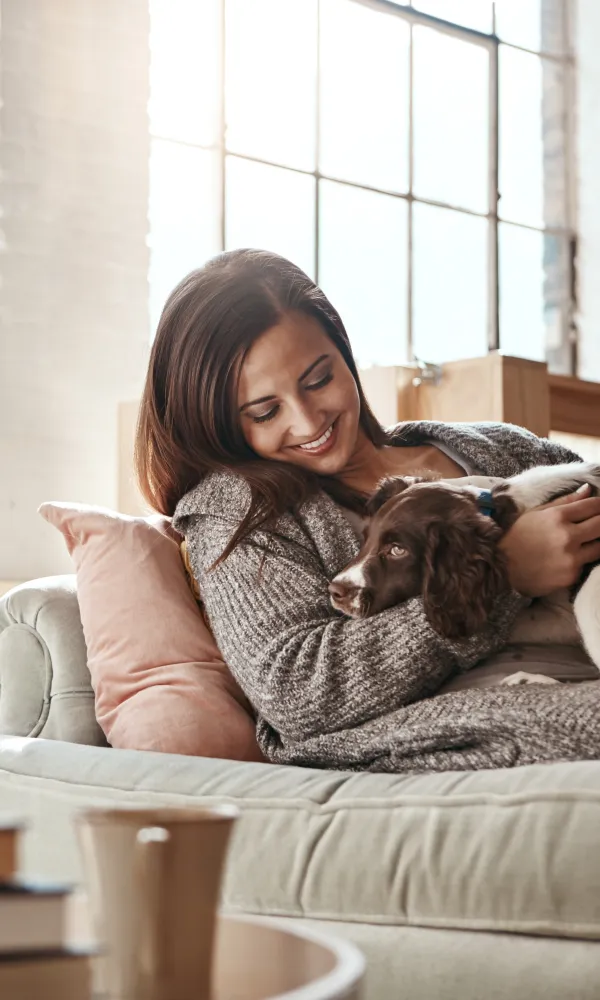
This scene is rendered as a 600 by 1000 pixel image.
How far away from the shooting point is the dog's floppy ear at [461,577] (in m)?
1.48

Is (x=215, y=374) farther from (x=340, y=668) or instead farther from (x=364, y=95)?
(x=364, y=95)

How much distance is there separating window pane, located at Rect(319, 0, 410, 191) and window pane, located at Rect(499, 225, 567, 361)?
2.16ft

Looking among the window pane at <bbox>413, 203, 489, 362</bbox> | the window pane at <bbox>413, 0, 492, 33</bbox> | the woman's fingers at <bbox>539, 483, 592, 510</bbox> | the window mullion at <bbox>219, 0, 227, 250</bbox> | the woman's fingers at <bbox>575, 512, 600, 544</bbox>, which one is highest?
the window pane at <bbox>413, 0, 492, 33</bbox>

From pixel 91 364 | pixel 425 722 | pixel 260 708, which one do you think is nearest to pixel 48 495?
pixel 91 364

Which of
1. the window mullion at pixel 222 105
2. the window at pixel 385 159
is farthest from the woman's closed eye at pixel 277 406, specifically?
the window mullion at pixel 222 105

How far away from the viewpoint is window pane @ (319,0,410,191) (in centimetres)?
455

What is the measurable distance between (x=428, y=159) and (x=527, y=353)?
3.09 ft

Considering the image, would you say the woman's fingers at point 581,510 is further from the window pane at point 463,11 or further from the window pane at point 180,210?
the window pane at point 463,11

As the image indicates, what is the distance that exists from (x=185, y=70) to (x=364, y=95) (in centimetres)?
89

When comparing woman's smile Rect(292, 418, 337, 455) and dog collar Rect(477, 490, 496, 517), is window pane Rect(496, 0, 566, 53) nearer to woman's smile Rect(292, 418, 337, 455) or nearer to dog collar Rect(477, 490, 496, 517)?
woman's smile Rect(292, 418, 337, 455)

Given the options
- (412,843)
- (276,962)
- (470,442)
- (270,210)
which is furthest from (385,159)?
(276,962)

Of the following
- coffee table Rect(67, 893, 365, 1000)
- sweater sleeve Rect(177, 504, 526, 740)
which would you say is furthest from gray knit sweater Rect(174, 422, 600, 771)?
coffee table Rect(67, 893, 365, 1000)

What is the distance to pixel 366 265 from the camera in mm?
4609

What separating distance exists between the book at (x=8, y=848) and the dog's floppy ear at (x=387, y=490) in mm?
1157
